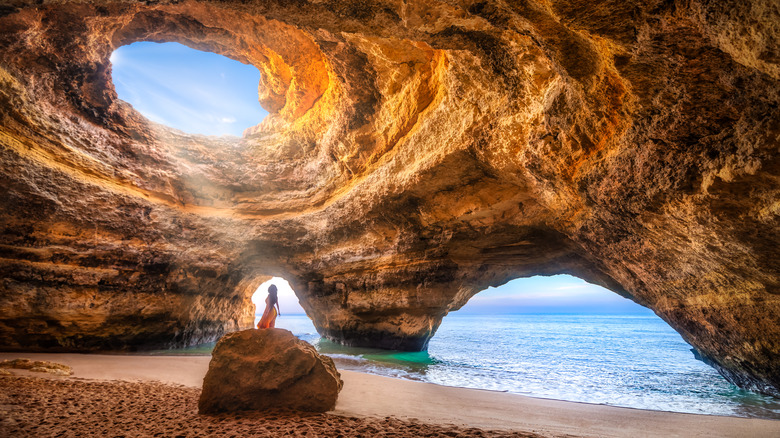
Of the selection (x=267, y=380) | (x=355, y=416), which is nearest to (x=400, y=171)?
(x=267, y=380)

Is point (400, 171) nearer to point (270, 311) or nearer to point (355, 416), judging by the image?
point (270, 311)

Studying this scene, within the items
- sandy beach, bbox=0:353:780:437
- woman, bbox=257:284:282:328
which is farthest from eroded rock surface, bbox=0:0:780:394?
woman, bbox=257:284:282:328

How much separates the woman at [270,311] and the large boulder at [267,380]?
143 inches

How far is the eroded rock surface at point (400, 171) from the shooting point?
10.2ft

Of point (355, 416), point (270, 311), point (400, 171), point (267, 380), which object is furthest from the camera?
point (400, 171)

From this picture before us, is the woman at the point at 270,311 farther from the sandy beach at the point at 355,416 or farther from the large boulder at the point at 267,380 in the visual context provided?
the large boulder at the point at 267,380

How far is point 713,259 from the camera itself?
4.61 m

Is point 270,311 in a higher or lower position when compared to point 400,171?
lower

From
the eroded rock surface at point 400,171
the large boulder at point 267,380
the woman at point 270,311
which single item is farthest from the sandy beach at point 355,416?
the eroded rock surface at point 400,171

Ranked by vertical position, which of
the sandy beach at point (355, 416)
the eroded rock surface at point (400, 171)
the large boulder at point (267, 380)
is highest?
the eroded rock surface at point (400, 171)

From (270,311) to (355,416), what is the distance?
189 inches

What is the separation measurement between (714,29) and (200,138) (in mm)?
12313

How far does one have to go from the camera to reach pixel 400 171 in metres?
7.92

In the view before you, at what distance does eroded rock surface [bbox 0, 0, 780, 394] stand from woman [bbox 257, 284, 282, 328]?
3251 millimetres
